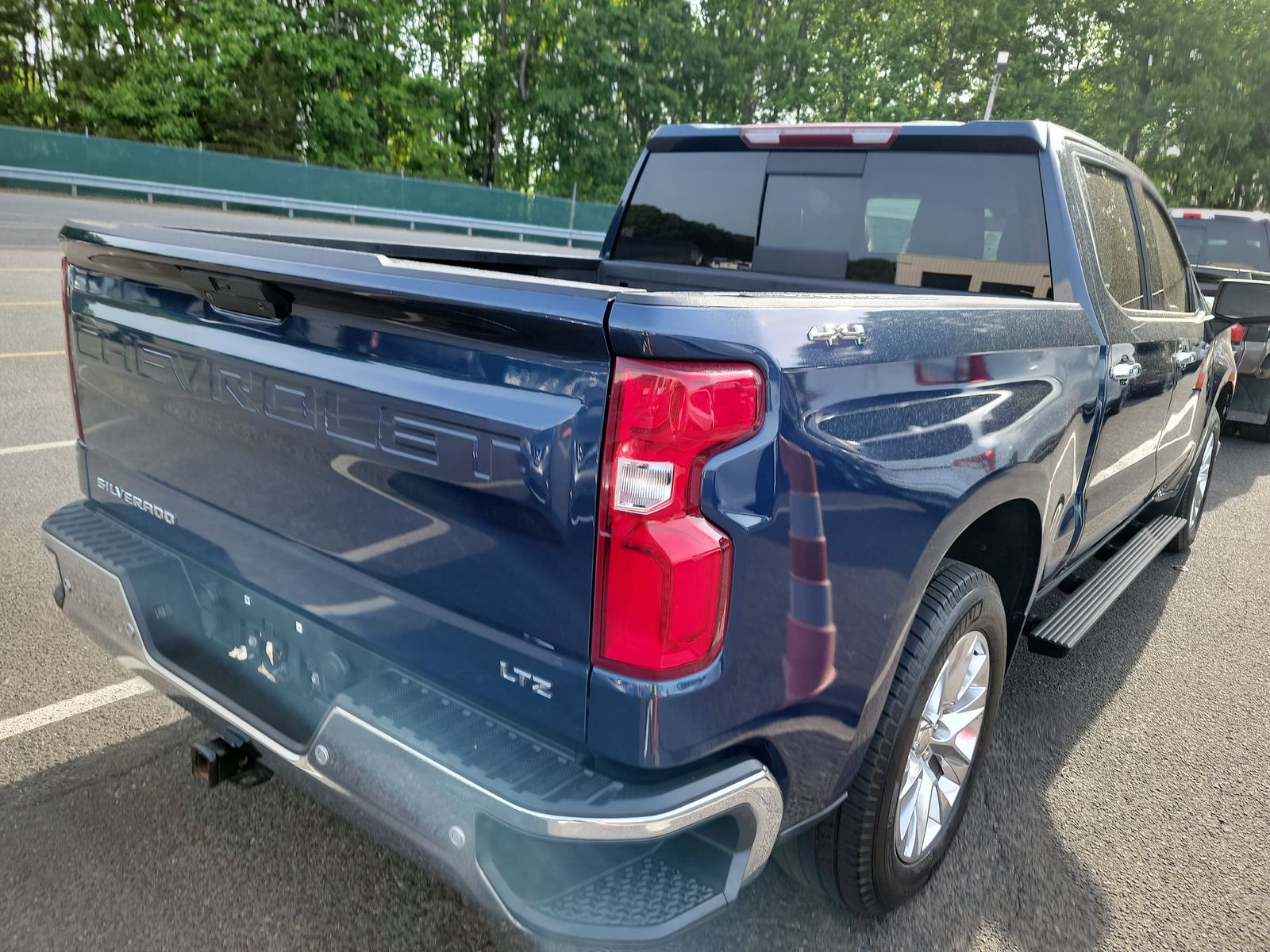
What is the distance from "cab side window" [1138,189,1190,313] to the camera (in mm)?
3900

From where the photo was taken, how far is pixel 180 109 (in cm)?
3494

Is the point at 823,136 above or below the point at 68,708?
above

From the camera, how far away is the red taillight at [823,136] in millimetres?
3451

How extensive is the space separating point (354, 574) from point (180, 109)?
127 feet

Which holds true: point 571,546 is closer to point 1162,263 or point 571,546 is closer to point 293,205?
point 1162,263

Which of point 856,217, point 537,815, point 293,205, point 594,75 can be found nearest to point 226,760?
point 537,815

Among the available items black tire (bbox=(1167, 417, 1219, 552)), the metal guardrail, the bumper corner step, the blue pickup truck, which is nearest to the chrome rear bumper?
the blue pickup truck

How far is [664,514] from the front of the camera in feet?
5.30

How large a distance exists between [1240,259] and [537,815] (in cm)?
1159

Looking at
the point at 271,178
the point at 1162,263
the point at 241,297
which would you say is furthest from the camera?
the point at 271,178

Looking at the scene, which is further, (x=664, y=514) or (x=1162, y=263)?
(x=1162, y=263)

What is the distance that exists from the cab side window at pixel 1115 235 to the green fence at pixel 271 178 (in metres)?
28.0

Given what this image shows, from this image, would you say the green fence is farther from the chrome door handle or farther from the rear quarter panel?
the rear quarter panel

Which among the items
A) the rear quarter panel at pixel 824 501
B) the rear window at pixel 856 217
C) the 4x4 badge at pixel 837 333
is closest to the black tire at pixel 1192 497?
the rear window at pixel 856 217
